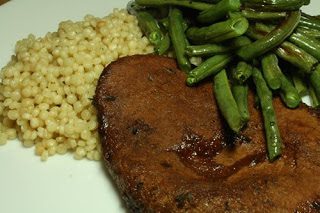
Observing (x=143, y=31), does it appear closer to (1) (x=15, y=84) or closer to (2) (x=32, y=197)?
(1) (x=15, y=84)

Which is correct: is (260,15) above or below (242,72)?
above

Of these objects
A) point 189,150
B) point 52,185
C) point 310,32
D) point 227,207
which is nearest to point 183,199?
point 227,207

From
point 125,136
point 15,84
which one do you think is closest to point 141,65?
point 125,136

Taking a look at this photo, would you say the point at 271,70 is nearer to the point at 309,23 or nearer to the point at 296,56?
the point at 296,56

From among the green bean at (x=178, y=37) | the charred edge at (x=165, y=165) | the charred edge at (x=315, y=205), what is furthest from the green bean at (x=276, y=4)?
the charred edge at (x=315, y=205)

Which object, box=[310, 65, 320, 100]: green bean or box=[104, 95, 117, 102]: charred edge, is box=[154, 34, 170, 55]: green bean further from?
box=[310, 65, 320, 100]: green bean

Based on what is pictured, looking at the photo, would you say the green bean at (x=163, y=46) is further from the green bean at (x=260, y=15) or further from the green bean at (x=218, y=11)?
the green bean at (x=260, y=15)

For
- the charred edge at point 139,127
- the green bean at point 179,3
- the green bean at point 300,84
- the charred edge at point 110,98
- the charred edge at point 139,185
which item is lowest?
the green bean at point 300,84
